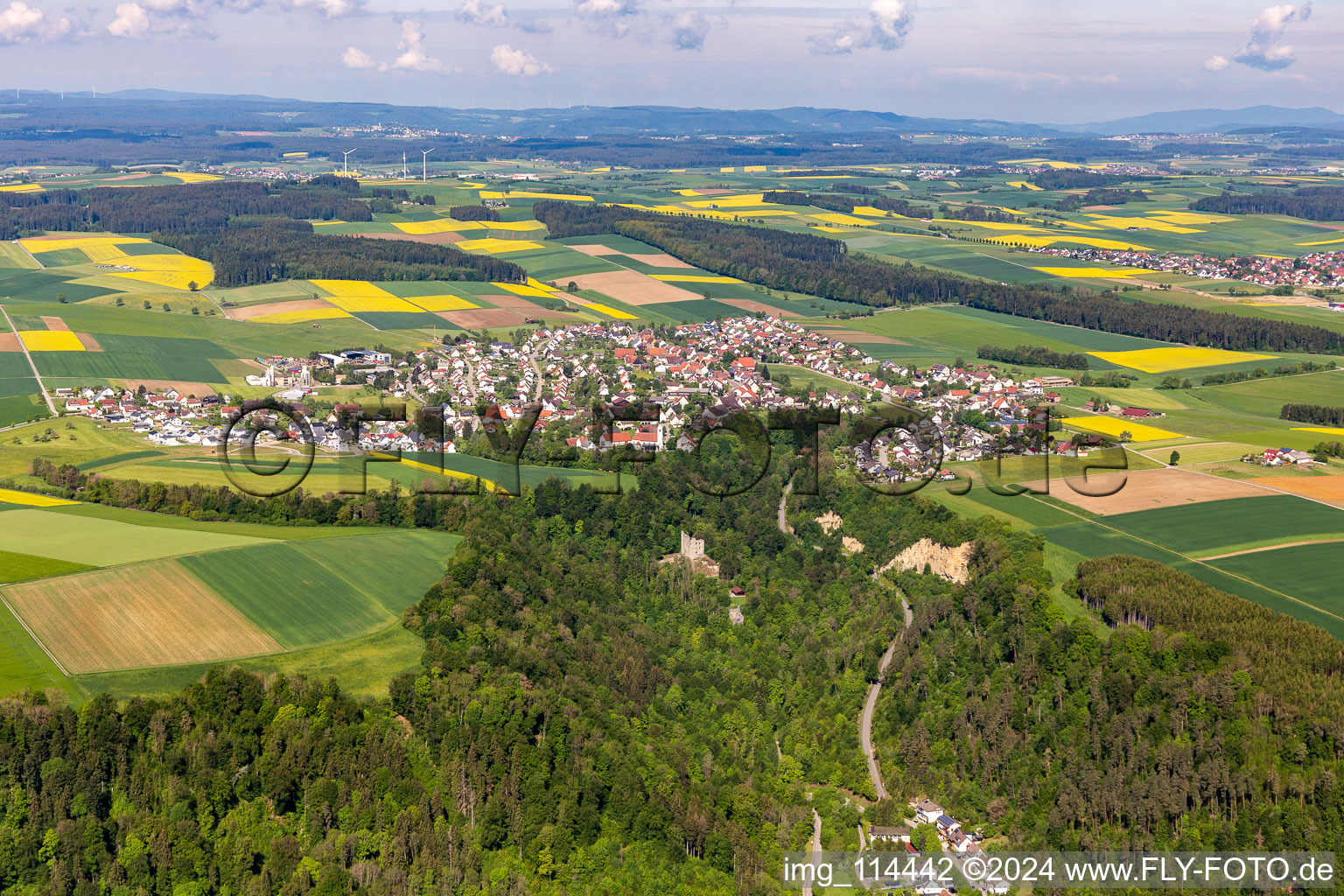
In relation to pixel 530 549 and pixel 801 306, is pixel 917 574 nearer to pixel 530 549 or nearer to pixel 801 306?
pixel 530 549

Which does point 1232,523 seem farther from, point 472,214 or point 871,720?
point 472,214

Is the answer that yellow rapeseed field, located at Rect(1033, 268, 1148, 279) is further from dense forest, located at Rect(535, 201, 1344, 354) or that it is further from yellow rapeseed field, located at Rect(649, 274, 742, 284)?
yellow rapeseed field, located at Rect(649, 274, 742, 284)

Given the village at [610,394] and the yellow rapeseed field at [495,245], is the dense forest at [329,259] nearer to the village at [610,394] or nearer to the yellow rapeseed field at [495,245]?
the yellow rapeseed field at [495,245]

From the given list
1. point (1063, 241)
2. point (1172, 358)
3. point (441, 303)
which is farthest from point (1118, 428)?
point (1063, 241)

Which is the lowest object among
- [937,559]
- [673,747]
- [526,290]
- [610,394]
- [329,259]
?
[673,747]

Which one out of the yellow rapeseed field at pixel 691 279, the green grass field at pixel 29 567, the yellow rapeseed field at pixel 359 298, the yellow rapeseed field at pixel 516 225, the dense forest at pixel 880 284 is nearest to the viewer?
the green grass field at pixel 29 567

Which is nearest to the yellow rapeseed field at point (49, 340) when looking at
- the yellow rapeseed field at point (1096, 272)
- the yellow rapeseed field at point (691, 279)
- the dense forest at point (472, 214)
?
the yellow rapeseed field at point (691, 279)

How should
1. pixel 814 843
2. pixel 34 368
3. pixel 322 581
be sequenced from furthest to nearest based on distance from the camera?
pixel 34 368, pixel 322 581, pixel 814 843
